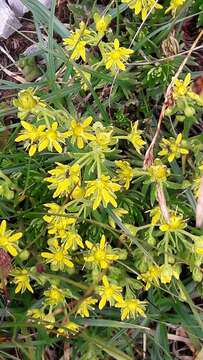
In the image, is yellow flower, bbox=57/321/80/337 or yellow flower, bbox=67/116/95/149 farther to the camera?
yellow flower, bbox=57/321/80/337

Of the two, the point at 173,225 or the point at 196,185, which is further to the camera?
the point at 196,185

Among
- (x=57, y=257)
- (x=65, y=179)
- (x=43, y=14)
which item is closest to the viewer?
(x=65, y=179)

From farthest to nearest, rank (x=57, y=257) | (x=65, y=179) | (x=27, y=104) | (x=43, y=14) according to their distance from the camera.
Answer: (x=43, y=14), (x=57, y=257), (x=65, y=179), (x=27, y=104)

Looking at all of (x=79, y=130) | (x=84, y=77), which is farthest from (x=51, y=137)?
(x=84, y=77)

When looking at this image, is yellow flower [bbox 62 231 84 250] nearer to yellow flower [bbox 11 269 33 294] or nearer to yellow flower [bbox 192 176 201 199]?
yellow flower [bbox 11 269 33 294]

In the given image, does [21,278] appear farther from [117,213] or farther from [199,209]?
[199,209]

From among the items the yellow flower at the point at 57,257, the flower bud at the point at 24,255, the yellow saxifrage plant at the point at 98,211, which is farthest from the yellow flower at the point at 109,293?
the flower bud at the point at 24,255

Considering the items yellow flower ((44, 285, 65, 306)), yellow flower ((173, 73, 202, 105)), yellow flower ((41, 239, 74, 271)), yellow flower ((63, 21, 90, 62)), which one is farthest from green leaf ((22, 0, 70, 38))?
yellow flower ((44, 285, 65, 306))
